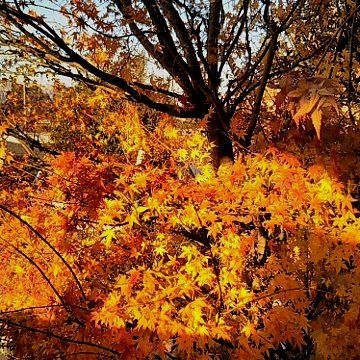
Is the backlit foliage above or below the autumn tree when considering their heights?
below

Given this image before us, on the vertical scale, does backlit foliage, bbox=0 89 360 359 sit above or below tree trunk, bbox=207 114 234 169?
below

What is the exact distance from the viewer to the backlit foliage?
2291mm

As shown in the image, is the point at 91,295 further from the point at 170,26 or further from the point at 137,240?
the point at 170,26

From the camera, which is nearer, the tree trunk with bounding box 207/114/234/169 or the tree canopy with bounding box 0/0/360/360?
the tree canopy with bounding box 0/0/360/360

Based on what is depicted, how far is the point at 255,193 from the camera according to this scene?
2.36m

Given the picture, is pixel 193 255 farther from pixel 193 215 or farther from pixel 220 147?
pixel 220 147

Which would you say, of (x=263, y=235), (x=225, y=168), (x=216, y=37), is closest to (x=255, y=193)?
(x=225, y=168)

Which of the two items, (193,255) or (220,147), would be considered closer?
(193,255)

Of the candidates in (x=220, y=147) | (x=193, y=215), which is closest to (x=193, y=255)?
(x=193, y=215)

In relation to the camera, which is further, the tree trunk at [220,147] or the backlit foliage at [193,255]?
the tree trunk at [220,147]

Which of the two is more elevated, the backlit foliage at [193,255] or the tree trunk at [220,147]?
the tree trunk at [220,147]

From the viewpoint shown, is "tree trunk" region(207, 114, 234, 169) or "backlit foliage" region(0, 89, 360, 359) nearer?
"backlit foliage" region(0, 89, 360, 359)

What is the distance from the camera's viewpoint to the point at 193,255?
8.89ft

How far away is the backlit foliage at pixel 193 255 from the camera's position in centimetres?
229
